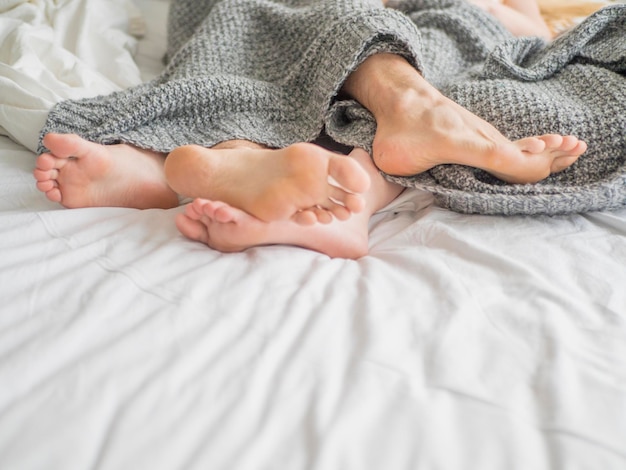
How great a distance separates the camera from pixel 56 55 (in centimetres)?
96

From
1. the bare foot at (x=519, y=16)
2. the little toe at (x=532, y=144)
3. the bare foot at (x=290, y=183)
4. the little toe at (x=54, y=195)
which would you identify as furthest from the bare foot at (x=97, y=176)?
the bare foot at (x=519, y=16)

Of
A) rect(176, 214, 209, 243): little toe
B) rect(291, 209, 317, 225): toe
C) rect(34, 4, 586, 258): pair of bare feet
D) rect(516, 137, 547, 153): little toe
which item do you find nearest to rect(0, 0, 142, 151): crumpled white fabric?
rect(34, 4, 586, 258): pair of bare feet

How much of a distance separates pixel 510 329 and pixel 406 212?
30 cm

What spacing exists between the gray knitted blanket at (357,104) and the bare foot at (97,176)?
0.15 ft

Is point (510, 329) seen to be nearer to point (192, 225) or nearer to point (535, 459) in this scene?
point (535, 459)

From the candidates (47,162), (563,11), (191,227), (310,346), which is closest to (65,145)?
(47,162)

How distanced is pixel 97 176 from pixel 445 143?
0.45 metres

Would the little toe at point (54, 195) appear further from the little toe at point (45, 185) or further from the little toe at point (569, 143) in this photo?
the little toe at point (569, 143)

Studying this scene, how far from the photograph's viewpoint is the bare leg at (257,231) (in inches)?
24.1

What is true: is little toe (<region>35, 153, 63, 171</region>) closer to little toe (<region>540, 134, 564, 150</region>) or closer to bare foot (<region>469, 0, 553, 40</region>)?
little toe (<region>540, 134, 564, 150</region>)

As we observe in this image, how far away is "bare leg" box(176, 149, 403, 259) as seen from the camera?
2.01 feet

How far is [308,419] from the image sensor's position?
Result: 45cm

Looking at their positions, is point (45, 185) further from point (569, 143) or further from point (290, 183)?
point (569, 143)

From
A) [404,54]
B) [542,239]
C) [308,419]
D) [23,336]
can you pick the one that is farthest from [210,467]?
[404,54]
